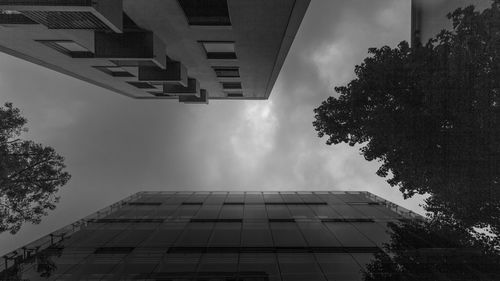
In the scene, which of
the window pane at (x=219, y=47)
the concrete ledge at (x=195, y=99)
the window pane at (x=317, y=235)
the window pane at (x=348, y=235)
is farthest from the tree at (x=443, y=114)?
the concrete ledge at (x=195, y=99)

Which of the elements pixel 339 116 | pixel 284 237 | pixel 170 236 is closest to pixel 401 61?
pixel 339 116

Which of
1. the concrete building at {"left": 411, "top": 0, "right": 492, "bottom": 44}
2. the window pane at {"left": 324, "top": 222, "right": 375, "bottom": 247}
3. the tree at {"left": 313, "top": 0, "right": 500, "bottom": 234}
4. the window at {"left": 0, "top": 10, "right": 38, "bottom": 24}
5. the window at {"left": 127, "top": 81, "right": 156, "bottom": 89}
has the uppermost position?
the concrete building at {"left": 411, "top": 0, "right": 492, "bottom": 44}

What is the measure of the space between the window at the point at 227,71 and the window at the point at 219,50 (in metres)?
2.76

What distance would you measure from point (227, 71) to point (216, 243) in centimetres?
1342

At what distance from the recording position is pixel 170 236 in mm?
19250

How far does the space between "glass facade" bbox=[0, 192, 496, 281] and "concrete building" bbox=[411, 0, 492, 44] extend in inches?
688

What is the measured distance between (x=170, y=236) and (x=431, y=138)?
46.6ft

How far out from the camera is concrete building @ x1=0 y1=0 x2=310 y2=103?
13312 mm

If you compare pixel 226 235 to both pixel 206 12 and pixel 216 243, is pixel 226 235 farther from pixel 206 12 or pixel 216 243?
pixel 206 12

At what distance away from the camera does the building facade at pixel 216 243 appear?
1500cm

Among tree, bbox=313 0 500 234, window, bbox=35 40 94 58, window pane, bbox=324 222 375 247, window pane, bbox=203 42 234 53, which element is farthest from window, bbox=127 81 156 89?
window pane, bbox=324 222 375 247

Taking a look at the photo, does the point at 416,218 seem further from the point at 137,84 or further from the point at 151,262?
the point at 137,84

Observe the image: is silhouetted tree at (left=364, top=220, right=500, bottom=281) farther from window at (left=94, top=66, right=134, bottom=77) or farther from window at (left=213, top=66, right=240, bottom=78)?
window at (left=94, top=66, right=134, bottom=77)

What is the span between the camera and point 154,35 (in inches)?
695
